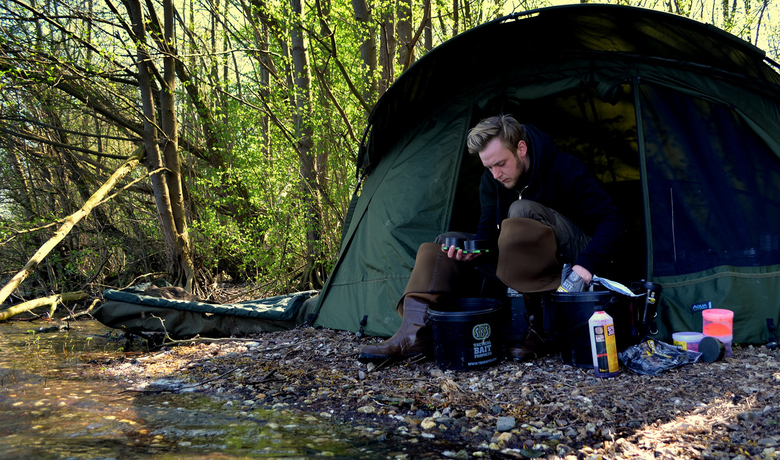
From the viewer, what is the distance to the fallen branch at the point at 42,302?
5.27 meters

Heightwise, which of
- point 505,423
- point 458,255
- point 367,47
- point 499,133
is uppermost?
point 367,47

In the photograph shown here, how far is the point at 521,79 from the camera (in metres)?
3.91

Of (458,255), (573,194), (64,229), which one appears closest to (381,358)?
(458,255)

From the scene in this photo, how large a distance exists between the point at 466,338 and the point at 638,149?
5.44ft

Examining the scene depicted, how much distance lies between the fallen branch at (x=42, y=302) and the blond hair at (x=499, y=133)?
15.5ft

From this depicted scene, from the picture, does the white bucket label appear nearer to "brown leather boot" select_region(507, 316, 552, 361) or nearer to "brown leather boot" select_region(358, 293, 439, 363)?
"brown leather boot" select_region(507, 316, 552, 361)

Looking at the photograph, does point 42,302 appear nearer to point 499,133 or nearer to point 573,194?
point 499,133

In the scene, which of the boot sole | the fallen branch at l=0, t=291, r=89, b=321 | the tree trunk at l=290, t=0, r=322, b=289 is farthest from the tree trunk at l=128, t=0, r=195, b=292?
the boot sole

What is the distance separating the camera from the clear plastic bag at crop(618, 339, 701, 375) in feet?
8.73

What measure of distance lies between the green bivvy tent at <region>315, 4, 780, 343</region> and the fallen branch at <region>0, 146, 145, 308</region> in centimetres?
255

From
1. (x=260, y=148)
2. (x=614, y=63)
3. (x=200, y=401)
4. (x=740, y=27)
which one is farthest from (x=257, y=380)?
(x=740, y=27)

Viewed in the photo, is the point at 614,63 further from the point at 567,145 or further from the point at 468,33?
the point at 567,145

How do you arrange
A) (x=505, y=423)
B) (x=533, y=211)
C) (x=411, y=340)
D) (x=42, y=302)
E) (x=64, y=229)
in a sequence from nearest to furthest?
1. (x=505, y=423)
2. (x=533, y=211)
3. (x=411, y=340)
4. (x=64, y=229)
5. (x=42, y=302)

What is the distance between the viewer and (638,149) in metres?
3.44
